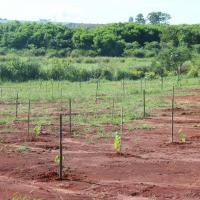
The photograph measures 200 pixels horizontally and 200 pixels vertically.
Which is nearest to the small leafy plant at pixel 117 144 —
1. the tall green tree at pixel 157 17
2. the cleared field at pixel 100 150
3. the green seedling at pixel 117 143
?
the green seedling at pixel 117 143

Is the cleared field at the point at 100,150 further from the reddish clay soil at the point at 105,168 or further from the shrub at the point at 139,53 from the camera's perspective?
the shrub at the point at 139,53

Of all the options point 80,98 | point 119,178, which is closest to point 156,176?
point 119,178

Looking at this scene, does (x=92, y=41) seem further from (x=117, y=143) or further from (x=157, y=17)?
(x=157, y=17)

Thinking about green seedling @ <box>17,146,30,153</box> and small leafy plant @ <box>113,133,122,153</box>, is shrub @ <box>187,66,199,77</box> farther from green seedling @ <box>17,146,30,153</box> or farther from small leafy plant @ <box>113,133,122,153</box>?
green seedling @ <box>17,146,30,153</box>

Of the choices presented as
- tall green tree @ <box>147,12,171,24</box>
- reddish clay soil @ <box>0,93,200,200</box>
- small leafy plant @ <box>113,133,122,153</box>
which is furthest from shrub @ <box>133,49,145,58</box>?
tall green tree @ <box>147,12,171,24</box>

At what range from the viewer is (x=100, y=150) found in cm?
1655

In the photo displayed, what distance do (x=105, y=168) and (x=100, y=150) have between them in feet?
8.02

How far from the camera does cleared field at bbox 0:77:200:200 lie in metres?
12.0

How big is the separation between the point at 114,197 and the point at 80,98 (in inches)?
756

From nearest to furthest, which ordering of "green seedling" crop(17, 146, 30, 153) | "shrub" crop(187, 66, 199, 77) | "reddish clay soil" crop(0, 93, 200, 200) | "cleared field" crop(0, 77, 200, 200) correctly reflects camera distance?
"reddish clay soil" crop(0, 93, 200, 200), "cleared field" crop(0, 77, 200, 200), "green seedling" crop(17, 146, 30, 153), "shrub" crop(187, 66, 199, 77)

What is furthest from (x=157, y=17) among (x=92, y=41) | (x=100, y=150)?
(x=100, y=150)

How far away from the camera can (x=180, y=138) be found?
1848 centimetres

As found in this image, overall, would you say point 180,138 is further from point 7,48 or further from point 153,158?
point 7,48

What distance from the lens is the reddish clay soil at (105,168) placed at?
461 inches
